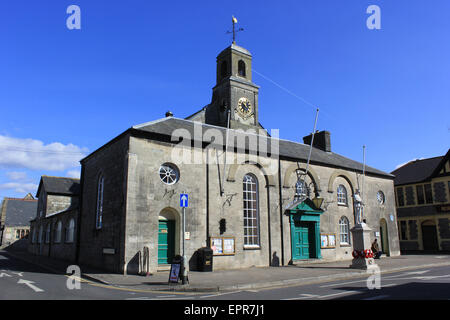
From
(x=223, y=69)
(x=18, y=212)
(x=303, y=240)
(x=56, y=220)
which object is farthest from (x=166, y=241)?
(x=18, y=212)

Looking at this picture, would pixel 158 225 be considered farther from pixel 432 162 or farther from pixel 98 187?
pixel 432 162

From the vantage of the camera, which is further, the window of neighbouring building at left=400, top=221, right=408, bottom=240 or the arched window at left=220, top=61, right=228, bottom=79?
the window of neighbouring building at left=400, top=221, right=408, bottom=240

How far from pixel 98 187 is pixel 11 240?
133 feet

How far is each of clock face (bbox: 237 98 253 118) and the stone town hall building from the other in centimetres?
656

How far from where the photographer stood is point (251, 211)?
20.2m

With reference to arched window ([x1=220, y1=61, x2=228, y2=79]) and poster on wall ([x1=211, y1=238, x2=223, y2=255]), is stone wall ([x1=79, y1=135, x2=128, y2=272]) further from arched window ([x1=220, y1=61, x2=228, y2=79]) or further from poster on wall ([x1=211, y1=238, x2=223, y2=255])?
arched window ([x1=220, y1=61, x2=228, y2=79])

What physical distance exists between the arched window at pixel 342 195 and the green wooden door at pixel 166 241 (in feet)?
45.0

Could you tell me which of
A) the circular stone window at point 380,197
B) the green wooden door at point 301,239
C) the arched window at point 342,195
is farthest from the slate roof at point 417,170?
the green wooden door at point 301,239

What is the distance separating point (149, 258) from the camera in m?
15.7

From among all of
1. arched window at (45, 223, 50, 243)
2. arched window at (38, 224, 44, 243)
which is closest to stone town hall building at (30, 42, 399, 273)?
arched window at (45, 223, 50, 243)

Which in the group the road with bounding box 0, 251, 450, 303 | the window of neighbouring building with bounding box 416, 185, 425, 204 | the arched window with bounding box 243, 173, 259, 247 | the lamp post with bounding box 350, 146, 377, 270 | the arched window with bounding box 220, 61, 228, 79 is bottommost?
the road with bounding box 0, 251, 450, 303

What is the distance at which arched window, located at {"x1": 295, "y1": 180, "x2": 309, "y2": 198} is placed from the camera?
74.0 feet

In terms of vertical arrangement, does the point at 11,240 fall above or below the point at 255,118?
below
